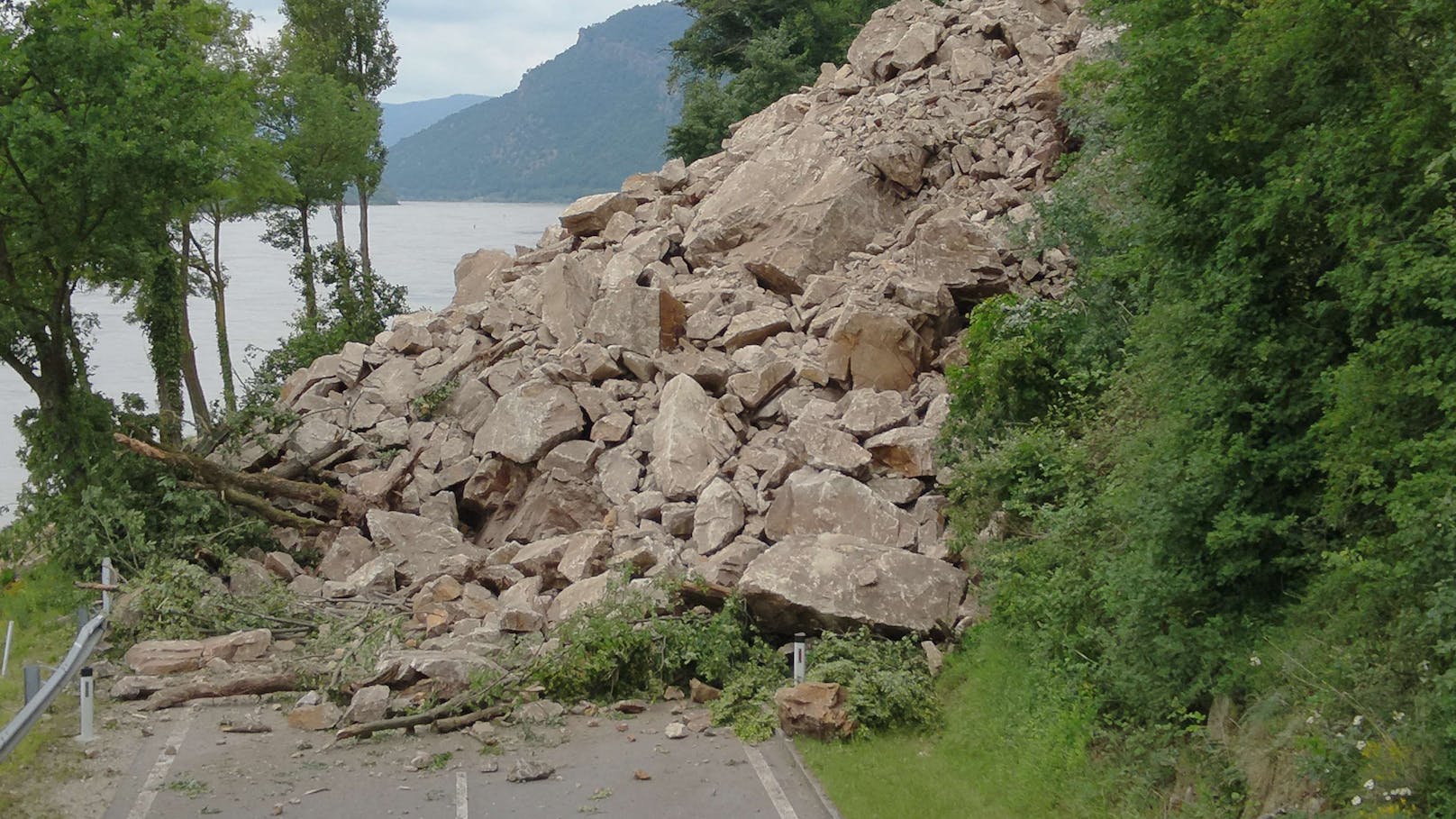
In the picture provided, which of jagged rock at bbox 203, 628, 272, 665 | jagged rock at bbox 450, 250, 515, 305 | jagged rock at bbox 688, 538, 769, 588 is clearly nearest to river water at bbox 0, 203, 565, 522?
jagged rock at bbox 450, 250, 515, 305

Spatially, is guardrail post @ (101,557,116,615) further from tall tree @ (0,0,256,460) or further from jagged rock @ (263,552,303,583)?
tall tree @ (0,0,256,460)

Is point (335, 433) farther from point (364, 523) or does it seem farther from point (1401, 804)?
point (1401, 804)

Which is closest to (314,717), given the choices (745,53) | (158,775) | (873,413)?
(158,775)

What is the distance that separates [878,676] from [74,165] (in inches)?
543

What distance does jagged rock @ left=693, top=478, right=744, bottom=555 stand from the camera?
14844mm

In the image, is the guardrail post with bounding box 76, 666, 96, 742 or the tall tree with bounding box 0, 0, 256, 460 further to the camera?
the tall tree with bounding box 0, 0, 256, 460

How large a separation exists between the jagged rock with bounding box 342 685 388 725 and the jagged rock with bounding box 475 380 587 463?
5614 millimetres

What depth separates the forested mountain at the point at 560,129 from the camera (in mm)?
67188

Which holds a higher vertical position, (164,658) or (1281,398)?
(1281,398)

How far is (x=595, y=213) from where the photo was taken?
23531 mm

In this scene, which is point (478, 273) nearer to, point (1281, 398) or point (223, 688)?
point (223, 688)

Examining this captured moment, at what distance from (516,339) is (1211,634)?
1310 centimetres

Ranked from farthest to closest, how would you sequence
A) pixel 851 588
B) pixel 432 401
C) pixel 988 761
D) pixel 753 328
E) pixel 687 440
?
pixel 432 401
pixel 753 328
pixel 687 440
pixel 851 588
pixel 988 761

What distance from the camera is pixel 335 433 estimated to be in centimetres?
1939
